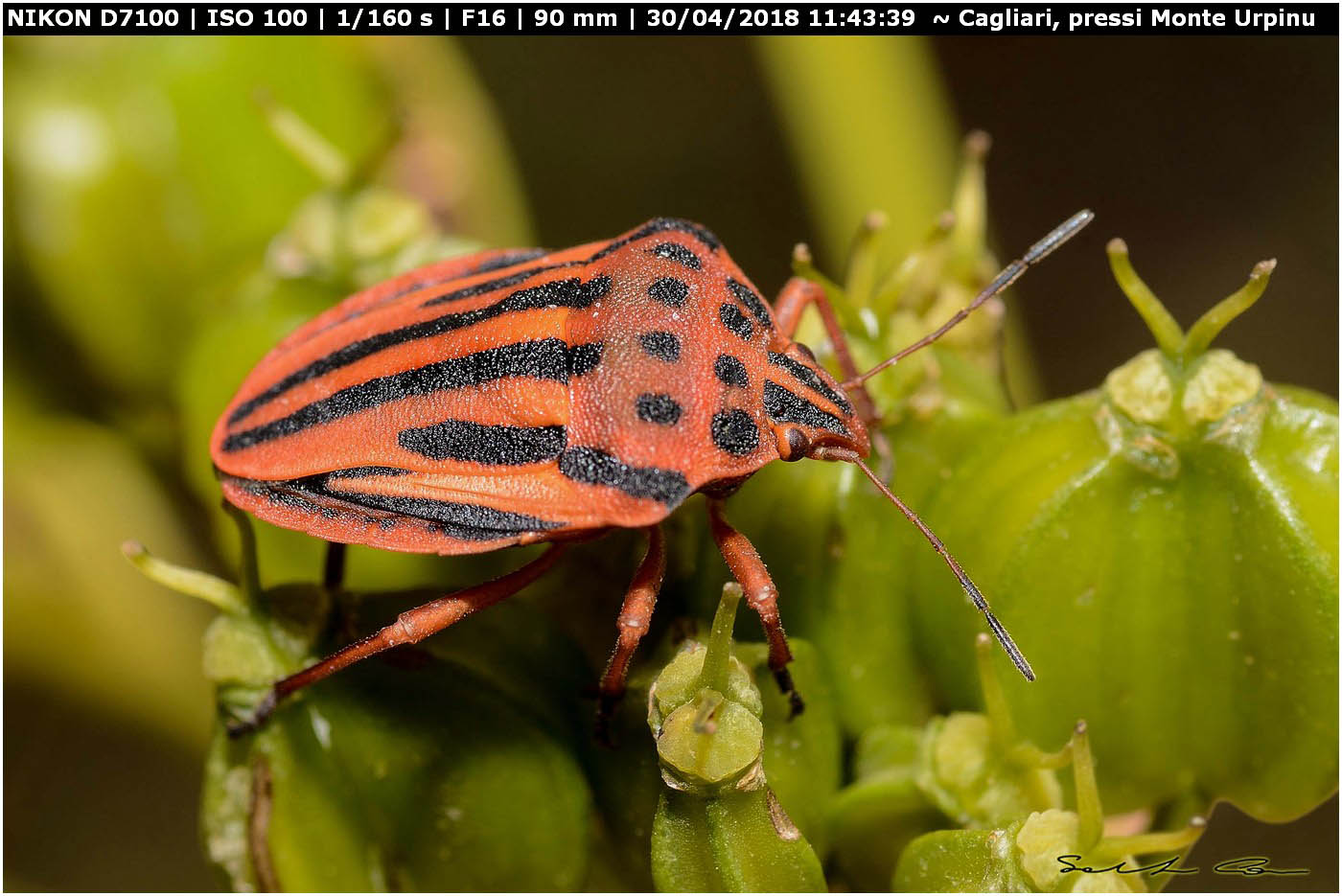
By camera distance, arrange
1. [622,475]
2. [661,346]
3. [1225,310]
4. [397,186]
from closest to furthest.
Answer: [1225,310]
[622,475]
[661,346]
[397,186]

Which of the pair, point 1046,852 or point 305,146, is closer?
point 1046,852

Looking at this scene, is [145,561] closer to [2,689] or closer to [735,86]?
[2,689]

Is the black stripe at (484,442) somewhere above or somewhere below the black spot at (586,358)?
below

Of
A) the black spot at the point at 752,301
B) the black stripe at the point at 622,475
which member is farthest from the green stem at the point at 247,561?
the black spot at the point at 752,301

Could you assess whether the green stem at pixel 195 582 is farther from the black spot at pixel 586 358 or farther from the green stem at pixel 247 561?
the black spot at pixel 586 358

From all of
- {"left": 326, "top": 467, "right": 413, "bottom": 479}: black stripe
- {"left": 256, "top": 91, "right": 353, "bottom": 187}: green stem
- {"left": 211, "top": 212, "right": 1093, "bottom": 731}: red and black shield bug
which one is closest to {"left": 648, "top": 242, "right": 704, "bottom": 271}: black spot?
{"left": 211, "top": 212, "right": 1093, "bottom": 731}: red and black shield bug

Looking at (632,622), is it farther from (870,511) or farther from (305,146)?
(305,146)

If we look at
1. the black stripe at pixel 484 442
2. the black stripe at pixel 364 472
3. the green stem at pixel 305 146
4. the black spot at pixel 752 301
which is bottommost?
the black stripe at pixel 364 472

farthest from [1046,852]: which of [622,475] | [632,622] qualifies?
[622,475]
